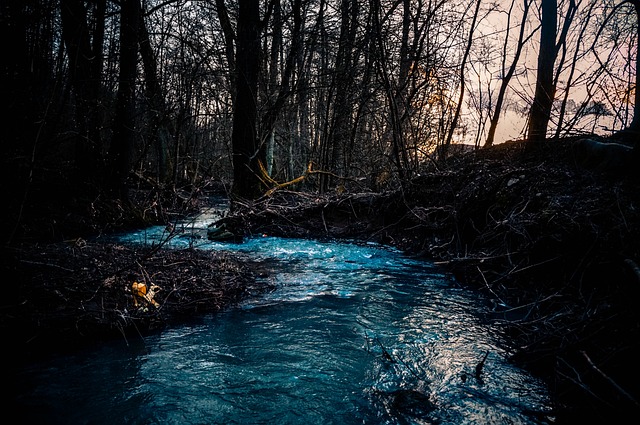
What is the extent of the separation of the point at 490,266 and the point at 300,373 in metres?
3.68

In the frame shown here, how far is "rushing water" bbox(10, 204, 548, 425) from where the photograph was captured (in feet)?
8.19

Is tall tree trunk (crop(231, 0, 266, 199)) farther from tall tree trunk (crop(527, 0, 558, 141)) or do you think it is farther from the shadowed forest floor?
tall tree trunk (crop(527, 0, 558, 141))

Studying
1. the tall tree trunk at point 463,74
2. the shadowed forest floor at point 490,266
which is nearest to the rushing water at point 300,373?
the shadowed forest floor at point 490,266

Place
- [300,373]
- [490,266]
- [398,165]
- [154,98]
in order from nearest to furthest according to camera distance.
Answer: [300,373], [490,266], [398,165], [154,98]

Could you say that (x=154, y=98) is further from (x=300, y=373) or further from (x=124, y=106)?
(x=300, y=373)

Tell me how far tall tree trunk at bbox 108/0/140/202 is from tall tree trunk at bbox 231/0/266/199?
2371 millimetres

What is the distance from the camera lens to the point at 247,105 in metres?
9.76

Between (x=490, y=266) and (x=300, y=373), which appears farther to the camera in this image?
(x=490, y=266)

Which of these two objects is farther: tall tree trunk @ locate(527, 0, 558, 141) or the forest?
tall tree trunk @ locate(527, 0, 558, 141)

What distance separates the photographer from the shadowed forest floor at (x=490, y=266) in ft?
8.56

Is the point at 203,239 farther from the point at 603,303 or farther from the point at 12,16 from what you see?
the point at 603,303

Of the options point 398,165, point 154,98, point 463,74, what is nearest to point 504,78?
point 463,74

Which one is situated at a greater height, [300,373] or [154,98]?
[154,98]

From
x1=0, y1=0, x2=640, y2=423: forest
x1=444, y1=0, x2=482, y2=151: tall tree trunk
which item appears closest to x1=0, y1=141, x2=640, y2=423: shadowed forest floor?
x1=0, y1=0, x2=640, y2=423: forest
